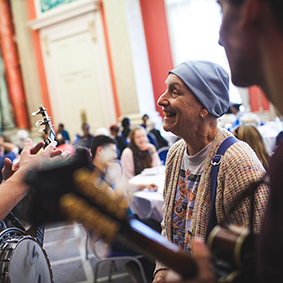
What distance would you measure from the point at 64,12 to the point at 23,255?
10.2 metres

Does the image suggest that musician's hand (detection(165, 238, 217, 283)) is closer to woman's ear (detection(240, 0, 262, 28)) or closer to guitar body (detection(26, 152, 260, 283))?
guitar body (detection(26, 152, 260, 283))

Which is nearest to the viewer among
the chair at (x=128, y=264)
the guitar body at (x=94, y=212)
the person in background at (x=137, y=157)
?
the guitar body at (x=94, y=212)

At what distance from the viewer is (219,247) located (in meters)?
0.64

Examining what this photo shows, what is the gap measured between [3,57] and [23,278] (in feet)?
38.2

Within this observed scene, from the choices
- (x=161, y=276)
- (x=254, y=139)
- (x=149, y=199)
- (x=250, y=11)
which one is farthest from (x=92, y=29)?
(x=250, y=11)

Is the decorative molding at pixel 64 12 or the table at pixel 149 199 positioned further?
the decorative molding at pixel 64 12

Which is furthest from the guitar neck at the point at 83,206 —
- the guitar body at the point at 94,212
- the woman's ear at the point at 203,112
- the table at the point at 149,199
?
the table at the point at 149,199

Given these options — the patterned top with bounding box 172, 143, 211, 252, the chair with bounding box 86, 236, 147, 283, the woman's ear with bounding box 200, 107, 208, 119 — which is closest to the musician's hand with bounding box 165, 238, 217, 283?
the patterned top with bounding box 172, 143, 211, 252

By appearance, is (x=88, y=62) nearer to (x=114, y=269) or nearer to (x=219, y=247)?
(x=114, y=269)

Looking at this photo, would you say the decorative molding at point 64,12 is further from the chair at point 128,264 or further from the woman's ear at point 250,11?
the woman's ear at point 250,11

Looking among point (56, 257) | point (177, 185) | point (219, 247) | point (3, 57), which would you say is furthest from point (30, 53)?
point (219, 247)

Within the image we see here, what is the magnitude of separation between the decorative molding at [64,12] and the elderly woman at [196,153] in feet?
30.0

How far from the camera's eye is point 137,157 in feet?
13.4

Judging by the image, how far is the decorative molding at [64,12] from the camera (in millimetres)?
9516
